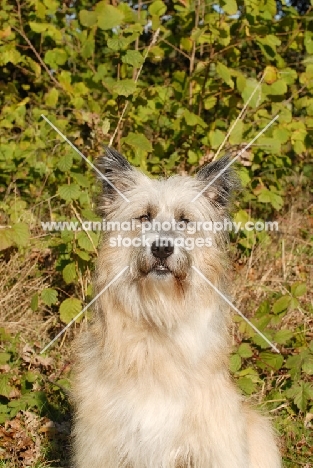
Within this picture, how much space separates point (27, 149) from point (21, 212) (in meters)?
0.51

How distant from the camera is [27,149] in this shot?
5.80 metres

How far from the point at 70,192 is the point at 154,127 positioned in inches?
54.3

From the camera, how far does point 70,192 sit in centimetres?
476

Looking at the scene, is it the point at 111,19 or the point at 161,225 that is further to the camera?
the point at 111,19

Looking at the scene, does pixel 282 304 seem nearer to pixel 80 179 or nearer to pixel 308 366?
pixel 308 366

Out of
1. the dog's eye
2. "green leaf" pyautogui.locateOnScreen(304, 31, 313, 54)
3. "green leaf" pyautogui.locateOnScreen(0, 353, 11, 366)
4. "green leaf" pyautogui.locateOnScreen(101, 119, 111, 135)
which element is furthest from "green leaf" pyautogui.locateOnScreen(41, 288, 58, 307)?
"green leaf" pyautogui.locateOnScreen(304, 31, 313, 54)

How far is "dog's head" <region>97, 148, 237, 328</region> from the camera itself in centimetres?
340

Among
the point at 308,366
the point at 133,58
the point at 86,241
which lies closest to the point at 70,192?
the point at 86,241

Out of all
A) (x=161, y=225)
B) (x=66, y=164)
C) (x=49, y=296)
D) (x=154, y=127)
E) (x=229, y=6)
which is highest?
(x=229, y=6)

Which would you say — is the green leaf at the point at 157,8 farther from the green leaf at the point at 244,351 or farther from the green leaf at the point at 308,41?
the green leaf at the point at 244,351

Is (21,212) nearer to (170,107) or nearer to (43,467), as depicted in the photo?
(170,107)

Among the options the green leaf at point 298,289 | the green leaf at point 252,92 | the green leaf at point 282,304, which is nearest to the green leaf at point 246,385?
the green leaf at point 282,304

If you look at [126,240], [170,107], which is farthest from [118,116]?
[126,240]

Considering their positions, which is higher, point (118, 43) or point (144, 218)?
point (118, 43)
